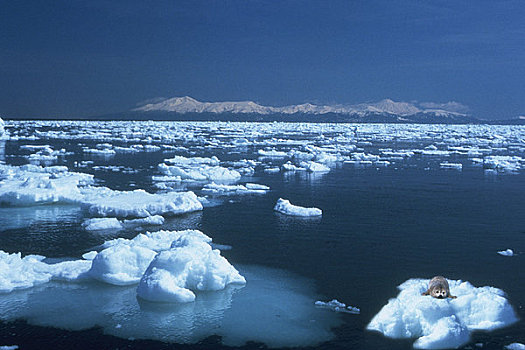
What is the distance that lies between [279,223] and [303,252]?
306 centimetres

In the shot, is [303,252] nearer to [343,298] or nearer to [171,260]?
[343,298]

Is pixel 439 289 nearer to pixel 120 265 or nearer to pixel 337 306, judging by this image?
pixel 337 306

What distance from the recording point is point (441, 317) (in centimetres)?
817

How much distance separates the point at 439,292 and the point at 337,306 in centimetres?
179

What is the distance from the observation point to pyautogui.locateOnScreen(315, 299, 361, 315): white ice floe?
9.02 m

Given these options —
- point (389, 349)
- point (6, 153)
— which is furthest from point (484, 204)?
point (6, 153)

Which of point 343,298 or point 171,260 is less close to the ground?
point 171,260

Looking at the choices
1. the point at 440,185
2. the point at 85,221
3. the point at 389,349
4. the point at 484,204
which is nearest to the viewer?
the point at 389,349

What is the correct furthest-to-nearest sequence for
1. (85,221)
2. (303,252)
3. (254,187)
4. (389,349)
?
(254,187), (85,221), (303,252), (389,349)

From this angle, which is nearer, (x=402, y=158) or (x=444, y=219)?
(x=444, y=219)

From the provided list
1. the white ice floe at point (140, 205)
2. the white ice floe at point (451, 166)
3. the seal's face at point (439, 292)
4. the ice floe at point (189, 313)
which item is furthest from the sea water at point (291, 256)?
the white ice floe at point (451, 166)

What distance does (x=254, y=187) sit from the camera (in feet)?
72.4

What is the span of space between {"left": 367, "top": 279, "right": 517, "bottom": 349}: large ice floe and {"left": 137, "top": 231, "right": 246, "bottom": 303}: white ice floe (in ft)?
9.91

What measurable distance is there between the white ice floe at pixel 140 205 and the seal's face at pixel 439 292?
31.1 ft
